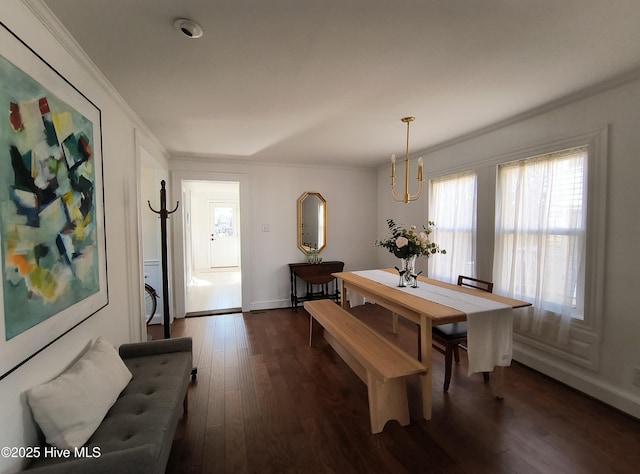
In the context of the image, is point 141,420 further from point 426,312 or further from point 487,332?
point 487,332

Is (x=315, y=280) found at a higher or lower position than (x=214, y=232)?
lower

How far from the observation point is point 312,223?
473 centimetres

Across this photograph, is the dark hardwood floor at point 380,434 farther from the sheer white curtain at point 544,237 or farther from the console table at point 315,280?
the console table at point 315,280

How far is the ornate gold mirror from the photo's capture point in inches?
182

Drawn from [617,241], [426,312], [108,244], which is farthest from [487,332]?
[108,244]

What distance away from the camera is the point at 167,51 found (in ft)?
5.17

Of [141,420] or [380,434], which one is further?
[380,434]

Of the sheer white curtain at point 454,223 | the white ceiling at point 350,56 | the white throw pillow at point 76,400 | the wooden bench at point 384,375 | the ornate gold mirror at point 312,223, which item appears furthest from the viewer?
the ornate gold mirror at point 312,223

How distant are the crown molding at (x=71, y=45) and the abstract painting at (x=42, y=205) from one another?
20 centimetres

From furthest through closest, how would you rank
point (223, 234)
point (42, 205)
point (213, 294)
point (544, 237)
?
point (223, 234) < point (213, 294) < point (544, 237) < point (42, 205)

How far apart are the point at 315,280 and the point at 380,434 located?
264 centimetres

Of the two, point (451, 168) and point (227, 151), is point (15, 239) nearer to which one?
point (227, 151)

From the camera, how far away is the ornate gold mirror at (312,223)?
4625mm

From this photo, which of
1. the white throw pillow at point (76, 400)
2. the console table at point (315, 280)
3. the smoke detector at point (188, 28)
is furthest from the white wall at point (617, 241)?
the white throw pillow at point (76, 400)
